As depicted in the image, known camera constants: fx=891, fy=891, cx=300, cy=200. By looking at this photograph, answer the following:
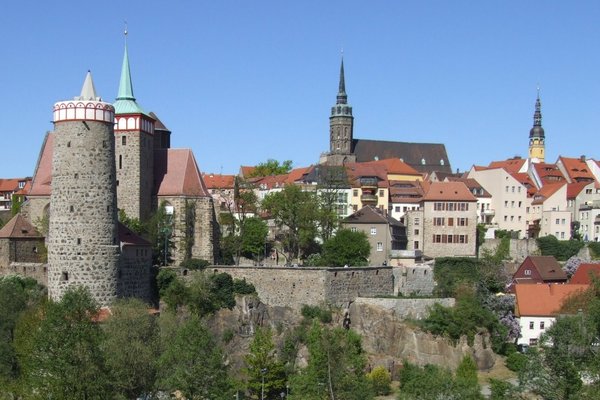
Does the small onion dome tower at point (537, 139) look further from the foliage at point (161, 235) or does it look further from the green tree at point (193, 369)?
the green tree at point (193, 369)

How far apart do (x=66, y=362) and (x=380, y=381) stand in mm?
22740

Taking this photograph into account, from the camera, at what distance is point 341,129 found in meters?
114

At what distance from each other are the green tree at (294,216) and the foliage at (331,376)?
23.4 m

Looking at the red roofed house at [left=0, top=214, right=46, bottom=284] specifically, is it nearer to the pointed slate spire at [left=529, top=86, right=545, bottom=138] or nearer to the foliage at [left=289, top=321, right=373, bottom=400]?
the foliage at [left=289, top=321, right=373, bottom=400]

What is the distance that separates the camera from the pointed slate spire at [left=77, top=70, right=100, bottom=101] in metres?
48.7

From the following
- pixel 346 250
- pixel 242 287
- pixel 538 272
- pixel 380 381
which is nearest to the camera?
pixel 380 381

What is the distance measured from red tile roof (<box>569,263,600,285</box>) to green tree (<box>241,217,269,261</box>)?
23263 millimetres

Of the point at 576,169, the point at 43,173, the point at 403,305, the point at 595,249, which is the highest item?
the point at 576,169

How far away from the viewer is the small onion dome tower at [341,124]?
368 ft

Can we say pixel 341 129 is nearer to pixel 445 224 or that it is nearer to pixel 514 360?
pixel 445 224

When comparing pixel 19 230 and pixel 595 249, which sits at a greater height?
pixel 19 230

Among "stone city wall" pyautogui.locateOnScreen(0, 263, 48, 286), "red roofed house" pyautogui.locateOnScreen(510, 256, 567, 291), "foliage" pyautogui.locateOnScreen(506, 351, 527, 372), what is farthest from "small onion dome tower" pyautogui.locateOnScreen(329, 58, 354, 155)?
"stone city wall" pyautogui.locateOnScreen(0, 263, 48, 286)

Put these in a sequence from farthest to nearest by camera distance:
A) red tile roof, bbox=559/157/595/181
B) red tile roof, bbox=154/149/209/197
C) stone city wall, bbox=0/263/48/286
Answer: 1. red tile roof, bbox=559/157/595/181
2. red tile roof, bbox=154/149/209/197
3. stone city wall, bbox=0/263/48/286

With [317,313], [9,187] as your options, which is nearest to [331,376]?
[317,313]
